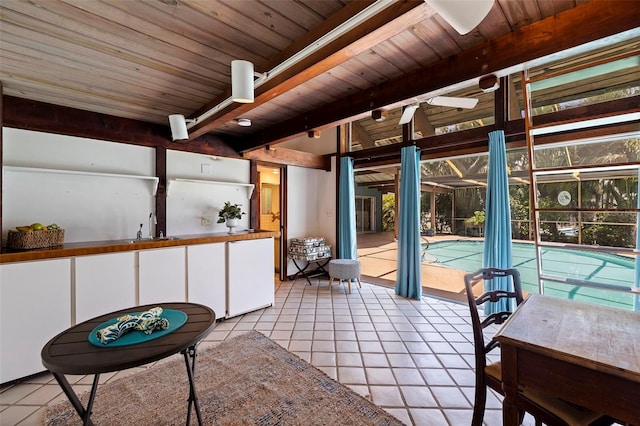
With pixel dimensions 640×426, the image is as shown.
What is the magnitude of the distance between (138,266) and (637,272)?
4504mm

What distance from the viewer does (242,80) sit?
68.7 inches

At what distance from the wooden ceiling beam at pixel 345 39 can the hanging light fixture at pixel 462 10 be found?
17 cm

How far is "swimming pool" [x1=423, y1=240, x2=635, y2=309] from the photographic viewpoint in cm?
346

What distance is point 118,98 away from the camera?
102 inches

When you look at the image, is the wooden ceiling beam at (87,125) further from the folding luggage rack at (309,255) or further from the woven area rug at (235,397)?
the woven area rug at (235,397)

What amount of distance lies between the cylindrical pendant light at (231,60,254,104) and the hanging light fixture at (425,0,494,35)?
1.15 meters

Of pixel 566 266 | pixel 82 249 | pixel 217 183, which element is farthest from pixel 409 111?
pixel 566 266

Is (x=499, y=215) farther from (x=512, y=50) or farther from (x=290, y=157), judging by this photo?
(x=290, y=157)

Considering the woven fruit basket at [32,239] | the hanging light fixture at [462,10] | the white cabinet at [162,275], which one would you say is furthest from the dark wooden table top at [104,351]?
the hanging light fixture at [462,10]

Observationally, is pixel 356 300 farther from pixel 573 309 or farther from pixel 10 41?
pixel 10 41

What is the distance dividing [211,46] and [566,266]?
270 inches

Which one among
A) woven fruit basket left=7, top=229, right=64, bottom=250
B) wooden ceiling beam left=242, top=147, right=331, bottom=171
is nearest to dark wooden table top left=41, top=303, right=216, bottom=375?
woven fruit basket left=7, top=229, right=64, bottom=250

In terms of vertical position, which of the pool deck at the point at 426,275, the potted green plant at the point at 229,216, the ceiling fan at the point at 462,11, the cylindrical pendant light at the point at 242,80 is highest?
the cylindrical pendant light at the point at 242,80

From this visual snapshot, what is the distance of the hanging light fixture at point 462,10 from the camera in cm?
101
